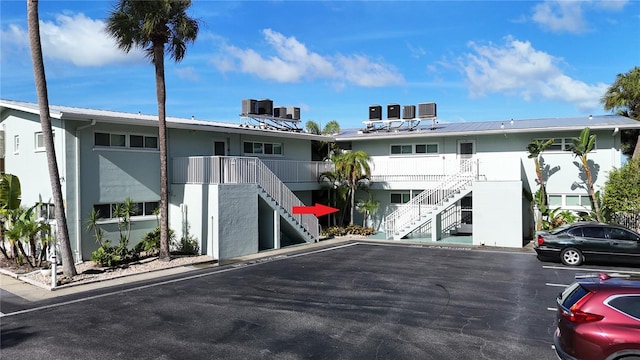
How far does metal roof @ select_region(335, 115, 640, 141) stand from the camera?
66.3ft

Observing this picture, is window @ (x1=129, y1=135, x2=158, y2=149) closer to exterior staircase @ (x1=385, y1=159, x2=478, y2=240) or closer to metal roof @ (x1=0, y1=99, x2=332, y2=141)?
metal roof @ (x1=0, y1=99, x2=332, y2=141)

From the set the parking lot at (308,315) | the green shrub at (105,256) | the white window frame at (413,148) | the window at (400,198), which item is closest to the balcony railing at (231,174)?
the parking lot at (308,315)

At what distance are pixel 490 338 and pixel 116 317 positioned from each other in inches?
312

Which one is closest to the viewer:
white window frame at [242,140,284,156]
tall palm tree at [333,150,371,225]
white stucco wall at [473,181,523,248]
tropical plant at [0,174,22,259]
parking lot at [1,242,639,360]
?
parking lot at [1,242,639,360]

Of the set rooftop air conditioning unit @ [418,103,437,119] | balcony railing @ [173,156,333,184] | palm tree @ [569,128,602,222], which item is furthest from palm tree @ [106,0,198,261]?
palm tree @ [569,128,602,222]

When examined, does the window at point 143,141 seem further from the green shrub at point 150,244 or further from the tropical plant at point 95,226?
A: the green shrub at point 150,244

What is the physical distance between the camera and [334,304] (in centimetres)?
1065

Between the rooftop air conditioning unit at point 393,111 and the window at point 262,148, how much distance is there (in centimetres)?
755

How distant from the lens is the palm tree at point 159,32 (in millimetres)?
14609

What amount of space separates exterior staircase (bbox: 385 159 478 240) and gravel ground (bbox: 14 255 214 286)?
9876mm

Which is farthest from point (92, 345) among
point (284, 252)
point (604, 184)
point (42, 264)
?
point (604, 184)

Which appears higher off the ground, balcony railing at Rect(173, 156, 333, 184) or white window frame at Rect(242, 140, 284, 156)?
white window frame at Rect(242, 140, 284, 156)

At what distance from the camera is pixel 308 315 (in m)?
9.80

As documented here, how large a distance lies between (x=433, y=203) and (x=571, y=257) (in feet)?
23.9
